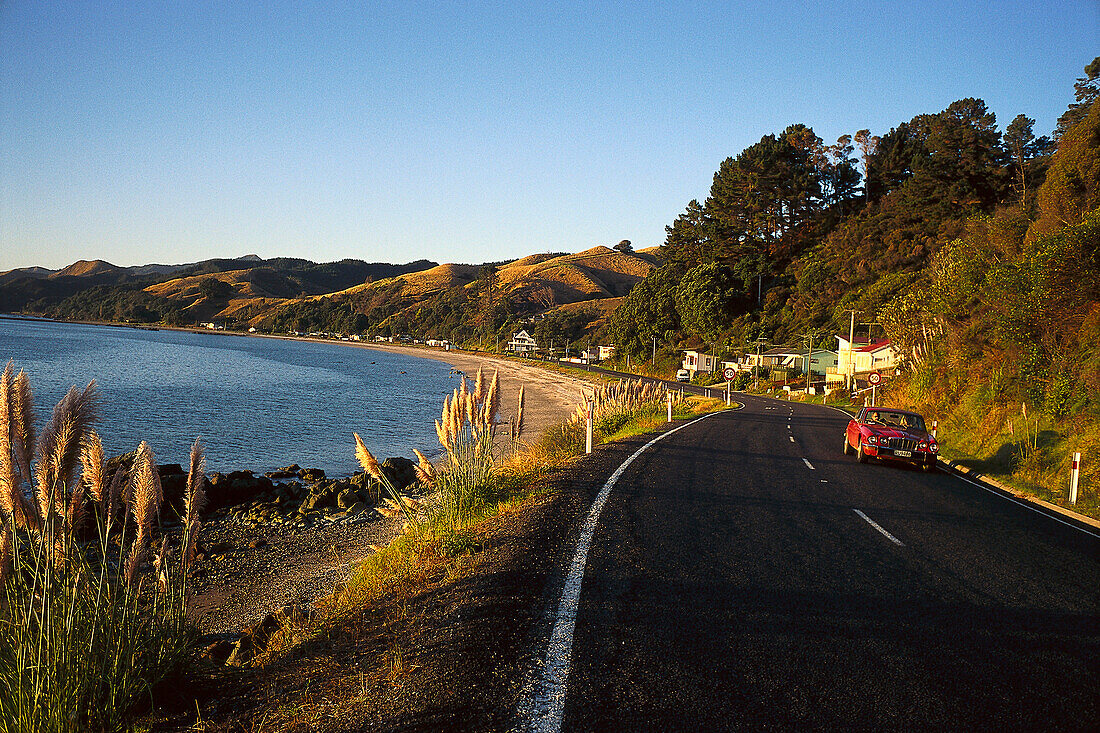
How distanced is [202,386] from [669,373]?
2149 inches

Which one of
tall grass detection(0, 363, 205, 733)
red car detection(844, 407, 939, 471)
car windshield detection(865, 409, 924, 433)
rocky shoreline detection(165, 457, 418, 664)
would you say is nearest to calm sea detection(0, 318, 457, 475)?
rocky shoreline detection(165, 457, 418, 664)

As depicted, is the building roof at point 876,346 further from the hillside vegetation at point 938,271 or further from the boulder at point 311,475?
the boulder at point 311,475

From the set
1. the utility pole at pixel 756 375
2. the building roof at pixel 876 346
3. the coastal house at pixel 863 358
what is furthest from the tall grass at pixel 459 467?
the utility pole at pixel 756 375

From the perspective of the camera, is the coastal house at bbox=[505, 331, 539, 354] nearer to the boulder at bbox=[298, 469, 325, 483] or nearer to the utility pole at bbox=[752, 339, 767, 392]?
the utility pole at bbox=[752, 339, 767, 392]

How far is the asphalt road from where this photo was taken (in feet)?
13.4

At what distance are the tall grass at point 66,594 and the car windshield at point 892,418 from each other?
Answer: 17.2m

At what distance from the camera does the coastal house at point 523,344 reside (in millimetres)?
140375

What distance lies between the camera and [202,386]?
5662cm

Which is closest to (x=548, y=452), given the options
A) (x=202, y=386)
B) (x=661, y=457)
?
(x=661, y=457)

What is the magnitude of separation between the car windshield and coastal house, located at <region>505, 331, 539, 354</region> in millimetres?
120642

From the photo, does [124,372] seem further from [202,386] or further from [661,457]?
[661,457]

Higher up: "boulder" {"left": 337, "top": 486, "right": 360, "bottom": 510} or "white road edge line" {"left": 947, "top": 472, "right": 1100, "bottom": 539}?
"white road edge line" {"left": 947, "top": 472, "right": 1100, "bottom": 539}

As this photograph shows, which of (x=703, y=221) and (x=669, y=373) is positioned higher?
(x=703, y=221)

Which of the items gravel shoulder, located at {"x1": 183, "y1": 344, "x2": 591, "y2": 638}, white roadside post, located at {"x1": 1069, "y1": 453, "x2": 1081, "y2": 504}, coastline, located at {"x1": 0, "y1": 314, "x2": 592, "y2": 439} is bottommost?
gravel shoulder, located at {"x1": 183, "y1": 344, "x2": 591, "y2": 638}
